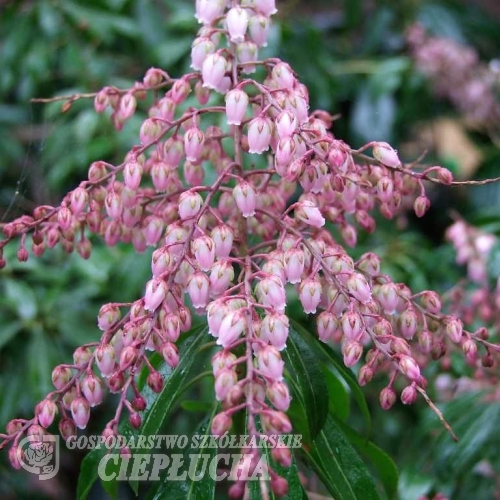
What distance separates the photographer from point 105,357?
35.1 inches

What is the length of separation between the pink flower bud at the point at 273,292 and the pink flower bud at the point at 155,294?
0.11 m

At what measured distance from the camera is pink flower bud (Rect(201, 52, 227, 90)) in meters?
1.00

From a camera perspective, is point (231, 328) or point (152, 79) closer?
point (231, 328)

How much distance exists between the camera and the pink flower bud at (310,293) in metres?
0.89

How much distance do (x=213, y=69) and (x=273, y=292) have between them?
329mm

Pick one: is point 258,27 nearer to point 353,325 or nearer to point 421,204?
point 421,204

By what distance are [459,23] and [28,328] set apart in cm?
209

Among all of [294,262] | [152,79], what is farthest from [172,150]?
[294,262]

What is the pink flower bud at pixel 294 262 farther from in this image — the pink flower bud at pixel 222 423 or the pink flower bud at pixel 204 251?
the pink flower bud at pixel 222 423

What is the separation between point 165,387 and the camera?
3.19 ft

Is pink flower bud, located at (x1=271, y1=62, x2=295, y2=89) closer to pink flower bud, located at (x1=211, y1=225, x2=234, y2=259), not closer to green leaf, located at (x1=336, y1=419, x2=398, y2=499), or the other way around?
pink flower bud, located at (x1=211, y1=225, x2=234, y2=259)

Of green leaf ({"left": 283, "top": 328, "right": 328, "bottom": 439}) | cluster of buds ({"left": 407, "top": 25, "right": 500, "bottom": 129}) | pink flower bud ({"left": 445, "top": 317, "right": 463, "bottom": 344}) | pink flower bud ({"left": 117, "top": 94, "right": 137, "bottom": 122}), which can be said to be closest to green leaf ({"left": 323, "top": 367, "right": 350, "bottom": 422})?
green leaf ({"left": 283, "top": 328, "right": 328, "bottom": 439})

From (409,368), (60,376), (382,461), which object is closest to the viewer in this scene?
(409,368)

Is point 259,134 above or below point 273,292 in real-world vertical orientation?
above
